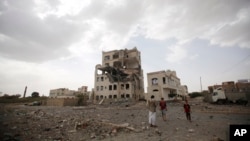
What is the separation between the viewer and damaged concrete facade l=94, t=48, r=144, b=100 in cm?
3953

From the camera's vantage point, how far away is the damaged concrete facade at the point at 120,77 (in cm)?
3953

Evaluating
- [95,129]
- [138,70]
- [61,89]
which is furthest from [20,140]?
[61,89]

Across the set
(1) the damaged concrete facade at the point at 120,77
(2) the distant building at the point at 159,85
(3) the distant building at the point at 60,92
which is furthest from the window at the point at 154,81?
(3) the distant building at the point at 60,92

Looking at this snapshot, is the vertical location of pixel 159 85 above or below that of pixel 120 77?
below

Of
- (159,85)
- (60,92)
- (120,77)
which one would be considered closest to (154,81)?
(159,85)

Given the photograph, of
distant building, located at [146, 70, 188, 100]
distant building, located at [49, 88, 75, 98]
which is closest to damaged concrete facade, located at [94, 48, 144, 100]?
distant building, located at [146, 70, 188, 100]

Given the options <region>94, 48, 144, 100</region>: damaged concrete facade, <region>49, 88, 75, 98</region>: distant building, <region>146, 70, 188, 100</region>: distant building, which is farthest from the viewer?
<region>49, 88, 75, 98</region>: distant building

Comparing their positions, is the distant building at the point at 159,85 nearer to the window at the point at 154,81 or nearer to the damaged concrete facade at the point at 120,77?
the window at the point at 154,81

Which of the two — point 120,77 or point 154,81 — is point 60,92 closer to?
point 120,77

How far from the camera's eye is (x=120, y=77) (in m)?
40.7

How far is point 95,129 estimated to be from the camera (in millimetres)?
7359

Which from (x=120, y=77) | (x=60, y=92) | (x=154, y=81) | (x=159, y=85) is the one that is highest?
(x=120, y=77)

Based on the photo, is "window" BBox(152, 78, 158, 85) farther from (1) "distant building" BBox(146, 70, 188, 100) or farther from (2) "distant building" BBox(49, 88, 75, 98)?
(2) "distant building" BBox(49, 88, 75, 98)

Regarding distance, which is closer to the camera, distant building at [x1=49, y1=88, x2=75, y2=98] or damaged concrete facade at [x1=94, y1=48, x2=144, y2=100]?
damaged concrete facade at [x1=94, y1=48, x2=144, y2=100]
